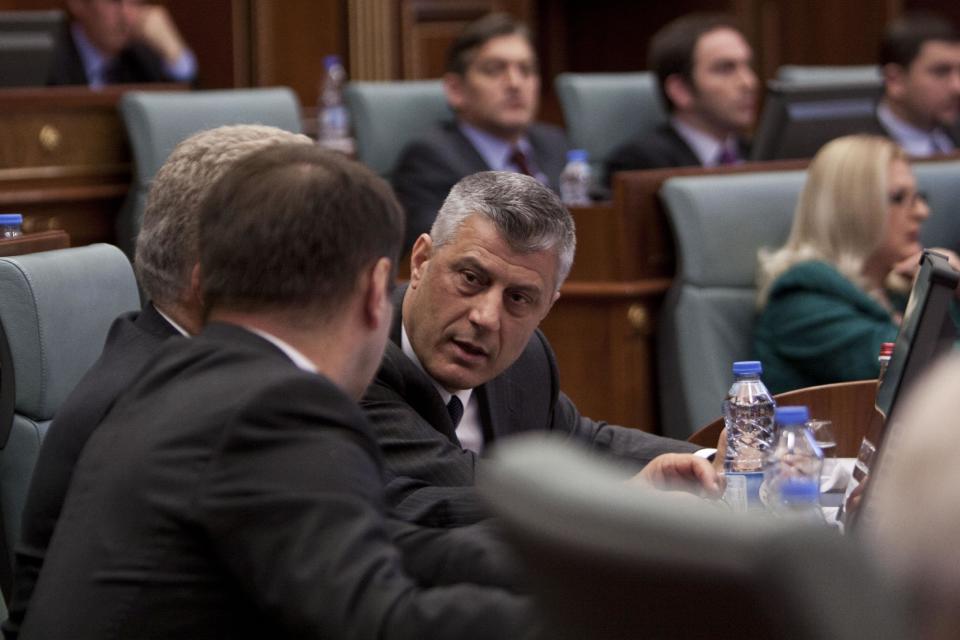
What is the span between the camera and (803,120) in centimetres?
468

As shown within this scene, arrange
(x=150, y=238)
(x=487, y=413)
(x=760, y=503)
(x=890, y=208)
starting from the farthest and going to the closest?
(x=890, y=208)
(x=487, y=413)
(x=150, y=238)
(x=760, y=503)

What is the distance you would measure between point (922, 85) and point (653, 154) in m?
1.47

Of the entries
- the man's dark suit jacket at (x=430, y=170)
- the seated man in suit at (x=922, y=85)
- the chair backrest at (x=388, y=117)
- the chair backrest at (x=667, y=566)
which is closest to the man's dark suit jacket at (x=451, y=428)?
the chair backrest at (x=667, y=566)

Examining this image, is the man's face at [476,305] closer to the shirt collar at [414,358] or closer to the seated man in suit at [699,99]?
the shirt collar at [414,358]

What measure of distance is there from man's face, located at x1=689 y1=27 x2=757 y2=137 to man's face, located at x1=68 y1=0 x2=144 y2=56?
261 cm

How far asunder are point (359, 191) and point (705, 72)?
4.30 metres

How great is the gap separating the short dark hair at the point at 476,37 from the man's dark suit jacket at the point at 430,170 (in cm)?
30

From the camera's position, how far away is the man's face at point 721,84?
5566 millimetres

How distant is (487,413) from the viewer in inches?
95.0

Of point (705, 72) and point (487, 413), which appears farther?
point (705, 72)

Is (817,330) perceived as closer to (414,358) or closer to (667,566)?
(414,358)

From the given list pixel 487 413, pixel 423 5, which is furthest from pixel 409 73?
pixel 487 413

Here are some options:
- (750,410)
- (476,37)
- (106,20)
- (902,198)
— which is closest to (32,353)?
(750,410)

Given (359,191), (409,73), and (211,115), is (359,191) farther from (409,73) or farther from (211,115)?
(409,73)
